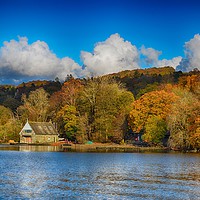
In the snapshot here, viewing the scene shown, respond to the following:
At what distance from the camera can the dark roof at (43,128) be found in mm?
101575

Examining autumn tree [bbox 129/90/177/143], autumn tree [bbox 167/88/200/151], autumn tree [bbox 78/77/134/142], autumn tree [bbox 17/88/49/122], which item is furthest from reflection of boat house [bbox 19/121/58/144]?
autumn tree [bbox 167/88/200/151]

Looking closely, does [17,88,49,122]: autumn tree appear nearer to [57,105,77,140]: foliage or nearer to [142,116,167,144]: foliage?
[57,105,77,140]: foliage

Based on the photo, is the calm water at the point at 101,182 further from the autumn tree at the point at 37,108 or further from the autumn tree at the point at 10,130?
the autumn tree at the point at 37,108

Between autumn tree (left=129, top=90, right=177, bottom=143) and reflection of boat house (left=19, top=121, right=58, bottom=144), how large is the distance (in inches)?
1100

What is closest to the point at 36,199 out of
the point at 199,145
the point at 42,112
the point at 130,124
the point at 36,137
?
the point at 199,145

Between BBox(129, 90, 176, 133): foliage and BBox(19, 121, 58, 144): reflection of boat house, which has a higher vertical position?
BBox(129, 90, 176, 133): foliage

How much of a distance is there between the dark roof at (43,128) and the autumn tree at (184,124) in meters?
40.3

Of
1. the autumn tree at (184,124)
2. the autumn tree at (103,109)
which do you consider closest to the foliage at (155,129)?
the autumn tree at (184,124)

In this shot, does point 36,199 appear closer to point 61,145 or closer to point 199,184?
point 199,184

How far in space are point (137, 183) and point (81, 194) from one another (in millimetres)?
6711

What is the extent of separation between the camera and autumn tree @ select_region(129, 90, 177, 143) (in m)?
77.7

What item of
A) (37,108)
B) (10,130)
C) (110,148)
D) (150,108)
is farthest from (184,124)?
(10,130)

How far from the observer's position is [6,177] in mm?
34375

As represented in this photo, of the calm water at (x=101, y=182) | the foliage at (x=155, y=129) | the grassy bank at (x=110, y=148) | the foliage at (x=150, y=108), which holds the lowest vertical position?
the calm water at (x=101, y=182)
